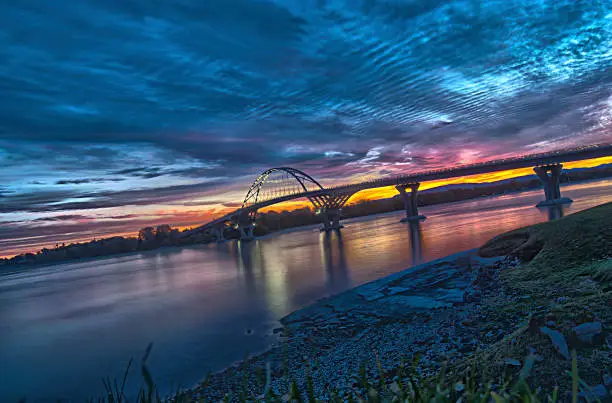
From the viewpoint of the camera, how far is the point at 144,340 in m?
15.1

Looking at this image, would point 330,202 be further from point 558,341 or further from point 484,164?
point 558,341

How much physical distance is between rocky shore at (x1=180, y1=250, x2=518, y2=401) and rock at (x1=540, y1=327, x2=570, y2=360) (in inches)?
56.7

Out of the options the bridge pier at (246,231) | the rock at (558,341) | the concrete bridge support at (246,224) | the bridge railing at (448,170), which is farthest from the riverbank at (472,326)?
the bridge pier at (246,231)

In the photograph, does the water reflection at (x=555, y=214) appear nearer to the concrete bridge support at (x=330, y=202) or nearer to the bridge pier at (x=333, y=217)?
the concrete bridge support at (x=330, y=202)

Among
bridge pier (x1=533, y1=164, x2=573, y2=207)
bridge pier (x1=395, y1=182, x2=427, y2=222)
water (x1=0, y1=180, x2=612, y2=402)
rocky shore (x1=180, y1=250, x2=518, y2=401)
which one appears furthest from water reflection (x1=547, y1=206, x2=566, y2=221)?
bridge pier (x1=395, y1=182, x2=427, y2=222)

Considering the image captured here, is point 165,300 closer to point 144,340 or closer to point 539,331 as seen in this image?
point 144,340

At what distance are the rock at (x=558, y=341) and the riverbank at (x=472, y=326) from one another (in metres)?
0.01

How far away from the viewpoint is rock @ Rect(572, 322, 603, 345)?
179 inches

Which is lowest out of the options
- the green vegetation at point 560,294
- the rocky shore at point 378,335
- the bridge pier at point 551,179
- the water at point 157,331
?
the water at point 157,331

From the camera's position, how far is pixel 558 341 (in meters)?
4.67

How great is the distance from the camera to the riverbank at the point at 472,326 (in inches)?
183

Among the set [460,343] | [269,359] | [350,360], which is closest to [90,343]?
[269,359]

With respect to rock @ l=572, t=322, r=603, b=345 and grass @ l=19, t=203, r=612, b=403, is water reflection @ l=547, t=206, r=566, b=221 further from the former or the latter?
rock @ l=572, t=322, r=603, b=345

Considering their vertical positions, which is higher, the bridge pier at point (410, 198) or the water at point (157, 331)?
the bridge pier at point (410, 198)
